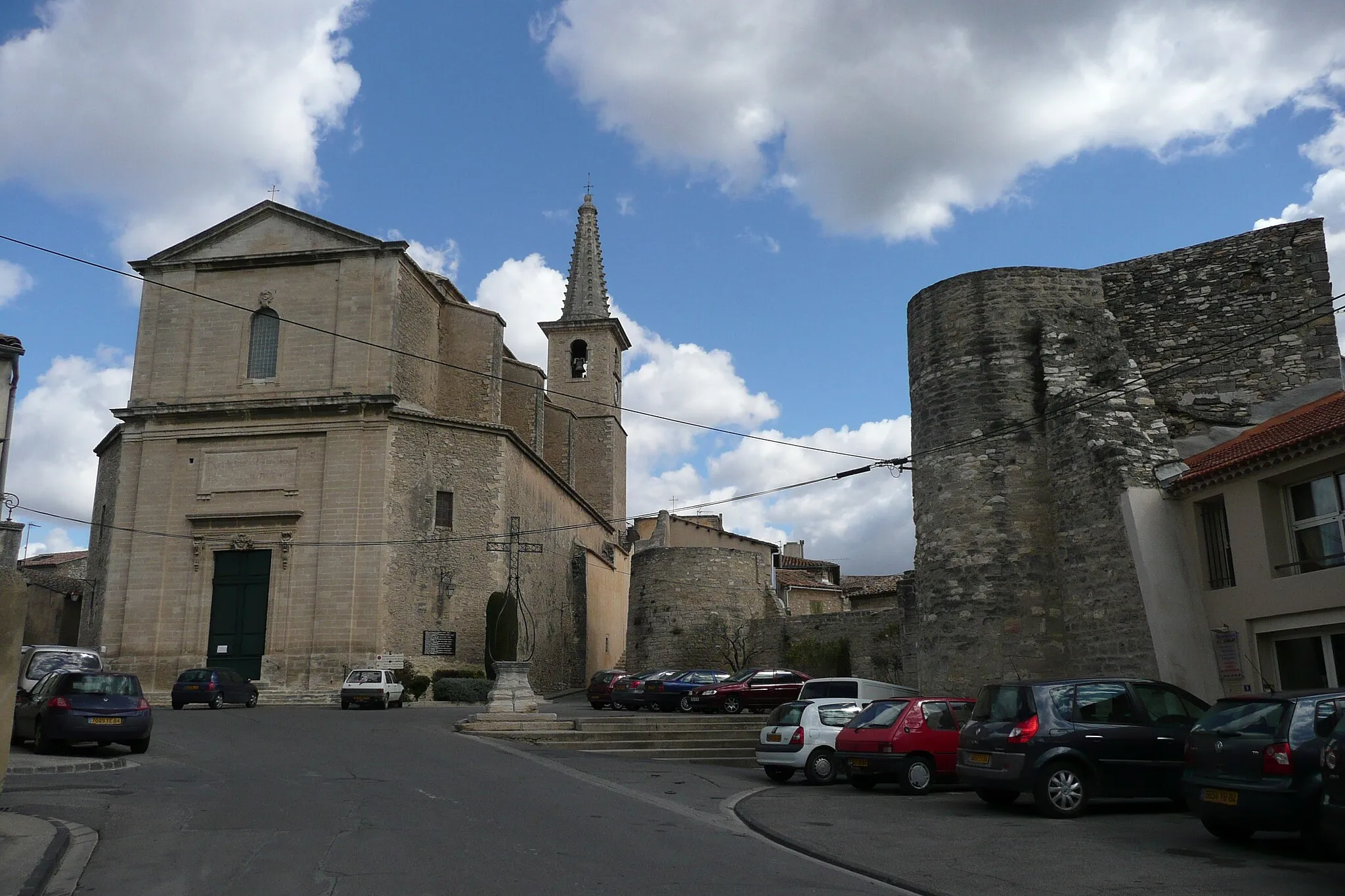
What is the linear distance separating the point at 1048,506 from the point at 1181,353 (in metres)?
3.36

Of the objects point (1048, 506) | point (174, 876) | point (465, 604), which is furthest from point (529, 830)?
point (465, 604)

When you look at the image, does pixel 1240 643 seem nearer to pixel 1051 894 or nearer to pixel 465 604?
pixel 1051 894

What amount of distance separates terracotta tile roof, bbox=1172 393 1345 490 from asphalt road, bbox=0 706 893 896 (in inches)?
303

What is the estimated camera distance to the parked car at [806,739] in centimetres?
1535

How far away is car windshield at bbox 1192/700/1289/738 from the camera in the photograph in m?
8.68

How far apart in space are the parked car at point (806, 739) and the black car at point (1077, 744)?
144 inches

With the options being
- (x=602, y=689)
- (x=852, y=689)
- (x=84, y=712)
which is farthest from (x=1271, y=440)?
(x=602, y=689)

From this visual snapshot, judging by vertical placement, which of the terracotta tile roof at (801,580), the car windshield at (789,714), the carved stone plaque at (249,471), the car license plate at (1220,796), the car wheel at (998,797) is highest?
the carved stone plaque at (249,471)

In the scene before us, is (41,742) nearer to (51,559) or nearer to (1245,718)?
(1245,718)

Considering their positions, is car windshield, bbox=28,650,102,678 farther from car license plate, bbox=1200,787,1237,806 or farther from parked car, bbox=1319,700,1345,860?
parked car, bbox=1319,700,1345,860

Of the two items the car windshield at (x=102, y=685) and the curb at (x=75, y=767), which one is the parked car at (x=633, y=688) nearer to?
the car windshield at (x=102, y=685)

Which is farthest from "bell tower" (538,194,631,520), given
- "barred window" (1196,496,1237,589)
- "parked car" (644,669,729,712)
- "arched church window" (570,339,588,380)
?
"barred window" (1196,496,1237,589)

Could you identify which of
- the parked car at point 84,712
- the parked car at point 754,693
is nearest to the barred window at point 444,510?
the parked car at point 754,693

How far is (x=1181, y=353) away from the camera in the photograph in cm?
1789
